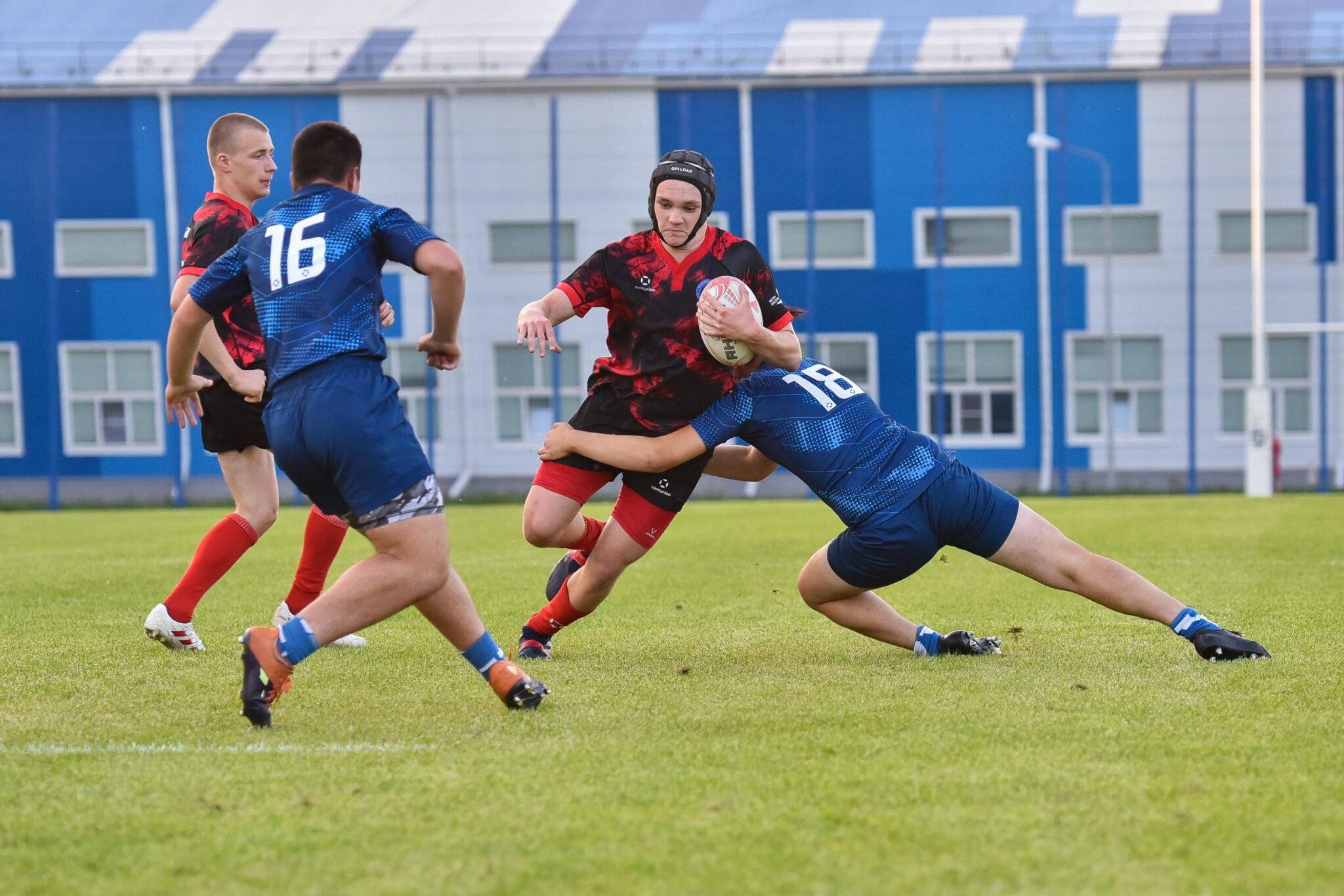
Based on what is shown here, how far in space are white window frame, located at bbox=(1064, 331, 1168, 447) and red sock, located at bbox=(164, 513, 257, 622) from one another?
24.4 m

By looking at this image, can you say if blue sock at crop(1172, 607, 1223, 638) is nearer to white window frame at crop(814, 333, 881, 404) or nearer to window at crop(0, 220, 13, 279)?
white window frame at crop(814, 333, 881, 404)

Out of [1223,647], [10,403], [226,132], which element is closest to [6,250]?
[10,403]

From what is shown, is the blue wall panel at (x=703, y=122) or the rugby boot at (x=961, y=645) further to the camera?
the blue wall panel at (x=703, y=122)

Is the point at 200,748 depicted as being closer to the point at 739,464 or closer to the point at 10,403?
the point at 739,464

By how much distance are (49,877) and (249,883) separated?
0.41 meters

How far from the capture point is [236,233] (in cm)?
585

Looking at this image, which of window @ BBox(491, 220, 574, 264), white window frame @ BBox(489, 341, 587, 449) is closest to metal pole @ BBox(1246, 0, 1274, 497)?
white window frame @ BBox(489, 341, 587, 449)

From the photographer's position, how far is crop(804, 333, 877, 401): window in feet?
93.8

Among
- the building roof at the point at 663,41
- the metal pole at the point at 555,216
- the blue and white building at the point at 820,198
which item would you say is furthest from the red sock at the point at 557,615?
the building roof at the point at 663,41

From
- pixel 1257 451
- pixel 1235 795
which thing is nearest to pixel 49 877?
pixel 1235 795

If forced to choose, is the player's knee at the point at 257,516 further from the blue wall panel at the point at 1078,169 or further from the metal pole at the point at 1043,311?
the blue wall panel at the point at 1078,169

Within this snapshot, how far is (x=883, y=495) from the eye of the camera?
5.15 m

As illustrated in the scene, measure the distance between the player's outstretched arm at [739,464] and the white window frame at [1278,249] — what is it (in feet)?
81.7

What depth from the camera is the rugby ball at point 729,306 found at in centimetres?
514
